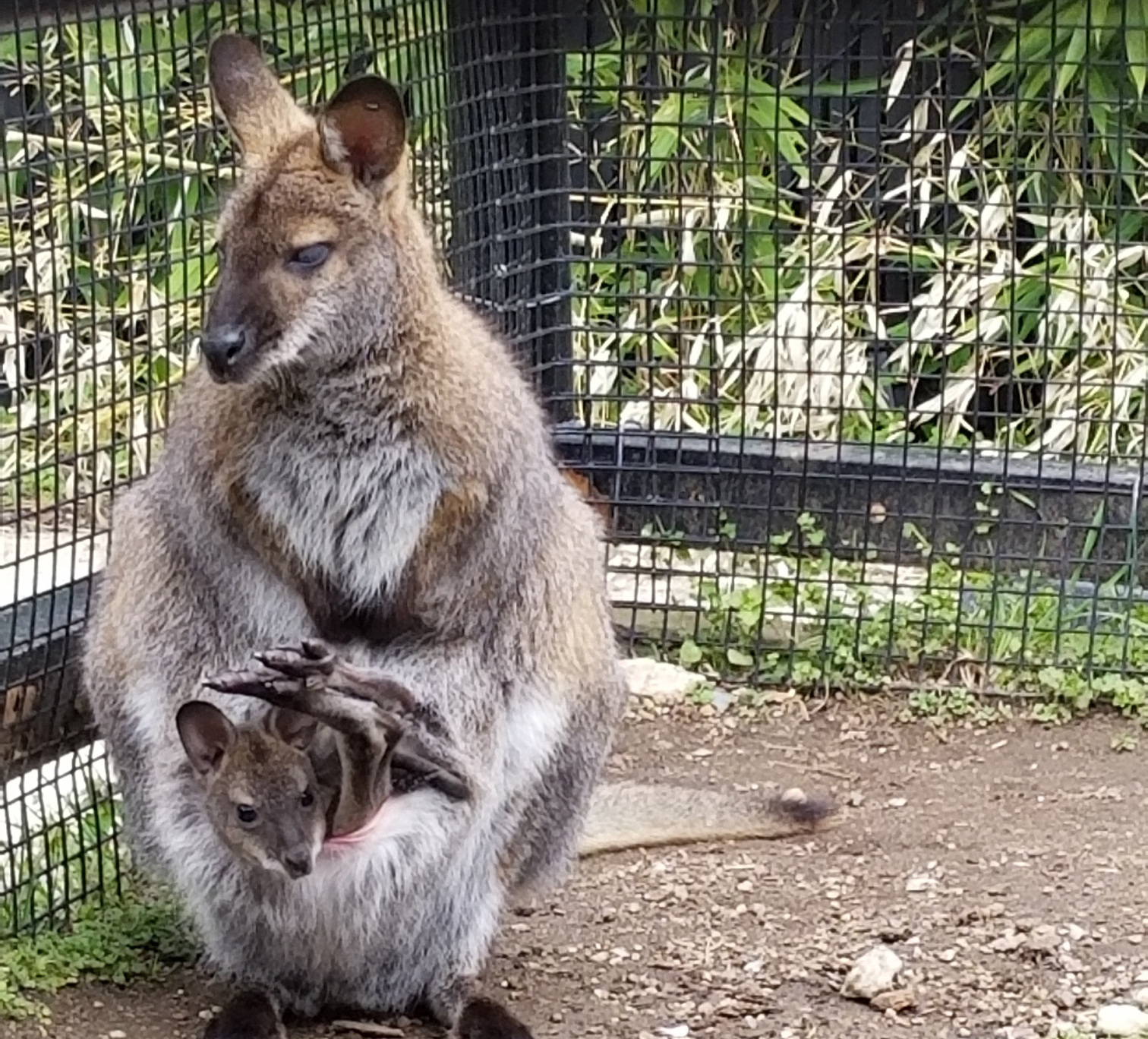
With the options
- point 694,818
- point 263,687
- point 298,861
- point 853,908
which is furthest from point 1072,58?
point 298,861

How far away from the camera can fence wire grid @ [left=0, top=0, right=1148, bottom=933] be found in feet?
17.0

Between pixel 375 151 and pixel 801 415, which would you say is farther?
pixel 801 415

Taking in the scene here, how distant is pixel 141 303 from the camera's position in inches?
197

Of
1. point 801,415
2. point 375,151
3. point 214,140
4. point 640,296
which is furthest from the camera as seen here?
point 801,415

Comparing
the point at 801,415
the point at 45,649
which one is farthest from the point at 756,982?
the point at 801,415

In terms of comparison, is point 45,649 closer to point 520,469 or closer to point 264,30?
point 520,469

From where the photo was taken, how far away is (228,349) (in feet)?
11.8

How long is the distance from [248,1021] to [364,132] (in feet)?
5.01

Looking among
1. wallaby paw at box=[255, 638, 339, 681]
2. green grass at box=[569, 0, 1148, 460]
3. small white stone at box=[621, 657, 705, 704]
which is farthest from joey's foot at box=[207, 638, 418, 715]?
green grass at box=[569, 0, 1148, 460]

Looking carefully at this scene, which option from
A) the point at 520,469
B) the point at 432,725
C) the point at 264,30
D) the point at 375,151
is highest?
the point at 264,30

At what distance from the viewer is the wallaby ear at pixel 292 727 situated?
12.9ft

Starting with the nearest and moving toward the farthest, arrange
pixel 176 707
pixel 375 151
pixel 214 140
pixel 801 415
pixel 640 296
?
pixel 375 151
pixel 176 707
pixel 214 140
pixel 640 296
pixel 801 415

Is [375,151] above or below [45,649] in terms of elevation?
above

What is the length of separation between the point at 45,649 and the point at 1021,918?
6.45 ft
